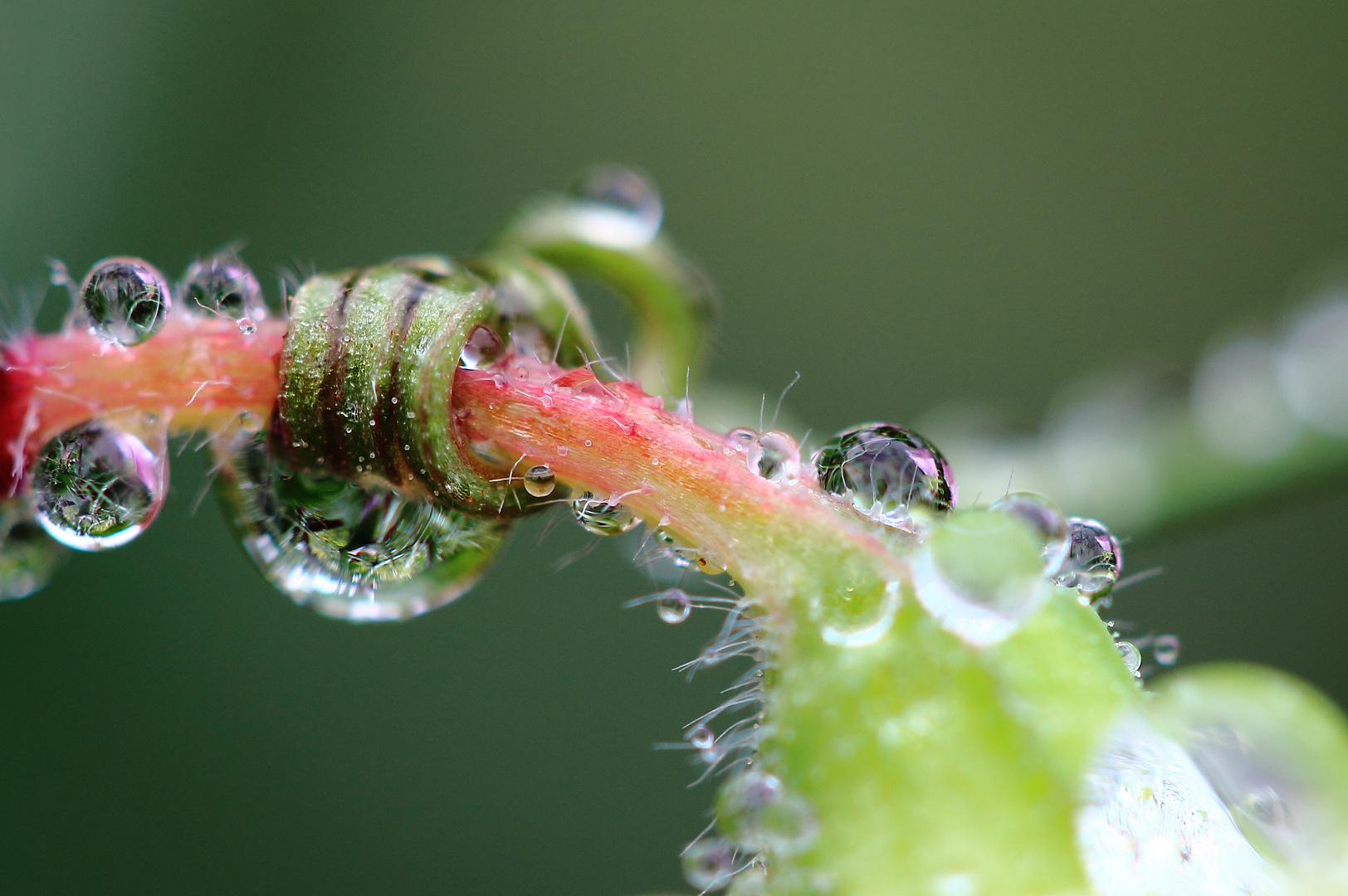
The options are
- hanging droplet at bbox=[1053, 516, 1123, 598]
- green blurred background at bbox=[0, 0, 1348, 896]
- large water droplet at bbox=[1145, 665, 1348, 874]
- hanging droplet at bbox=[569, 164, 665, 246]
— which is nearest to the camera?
large water droplet at bbox=[1145, 665, 1348, 874]

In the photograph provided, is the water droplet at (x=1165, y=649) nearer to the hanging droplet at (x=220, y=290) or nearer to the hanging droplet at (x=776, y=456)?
the hanging droplet at (x=776, y=456)

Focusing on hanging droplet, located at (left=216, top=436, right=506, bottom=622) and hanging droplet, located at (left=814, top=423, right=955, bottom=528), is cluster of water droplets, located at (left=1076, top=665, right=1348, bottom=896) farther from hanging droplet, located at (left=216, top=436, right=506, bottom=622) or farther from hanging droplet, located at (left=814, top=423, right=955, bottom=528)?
hanging droplet, located at (left=216, top=436, right=506, bottom=622)

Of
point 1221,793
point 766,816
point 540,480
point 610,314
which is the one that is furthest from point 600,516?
point 610,314

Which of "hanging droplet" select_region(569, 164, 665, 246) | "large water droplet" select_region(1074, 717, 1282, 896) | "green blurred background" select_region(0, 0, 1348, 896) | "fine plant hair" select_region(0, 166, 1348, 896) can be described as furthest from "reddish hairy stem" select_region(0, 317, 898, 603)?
"green blurred background" select_region(0, 0, 1348, 896)

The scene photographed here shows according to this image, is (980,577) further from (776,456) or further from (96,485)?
(96,485)

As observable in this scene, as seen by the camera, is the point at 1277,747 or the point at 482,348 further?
→ the point at 482,348

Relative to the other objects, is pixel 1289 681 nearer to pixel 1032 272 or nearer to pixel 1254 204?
pixel 1032 272
